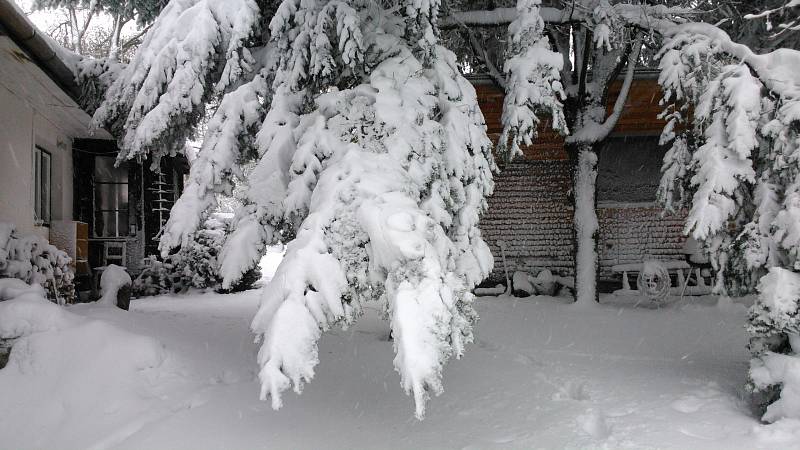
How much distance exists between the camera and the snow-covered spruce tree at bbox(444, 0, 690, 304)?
5.39 meters

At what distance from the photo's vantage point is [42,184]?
1091 cm

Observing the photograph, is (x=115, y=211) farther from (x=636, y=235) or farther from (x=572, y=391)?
(x=572, y=391)

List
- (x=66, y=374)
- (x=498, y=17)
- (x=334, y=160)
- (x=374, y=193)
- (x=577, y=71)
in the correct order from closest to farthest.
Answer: (x=374, y=193), (x=334, y=160), (x=66, y=374), (x=498, y=17), (x=577, y=71)

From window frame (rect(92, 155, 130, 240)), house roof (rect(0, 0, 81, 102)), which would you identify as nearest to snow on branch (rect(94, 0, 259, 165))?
house roof (rect(0, 0, 81, 102))

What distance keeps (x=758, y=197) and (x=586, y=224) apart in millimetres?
4891

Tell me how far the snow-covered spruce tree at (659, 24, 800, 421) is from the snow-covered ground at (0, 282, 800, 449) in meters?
0.62

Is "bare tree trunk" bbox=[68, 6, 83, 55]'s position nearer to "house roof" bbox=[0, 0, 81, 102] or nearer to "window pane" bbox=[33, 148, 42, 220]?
"window pane" bbox=[33, 148, 42, 220]

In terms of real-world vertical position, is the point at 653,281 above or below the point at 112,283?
below

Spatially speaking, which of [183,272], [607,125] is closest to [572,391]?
[607,125]

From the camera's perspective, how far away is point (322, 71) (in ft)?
14.9

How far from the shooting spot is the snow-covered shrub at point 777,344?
161 inches

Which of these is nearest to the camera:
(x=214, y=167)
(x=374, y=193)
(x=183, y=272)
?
(x=374, y=193)

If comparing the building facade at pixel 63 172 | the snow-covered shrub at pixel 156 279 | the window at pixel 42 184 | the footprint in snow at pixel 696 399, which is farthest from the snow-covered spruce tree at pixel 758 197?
the snow-covered shrub at pixel 156 279

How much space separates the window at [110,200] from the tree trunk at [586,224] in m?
10.3
